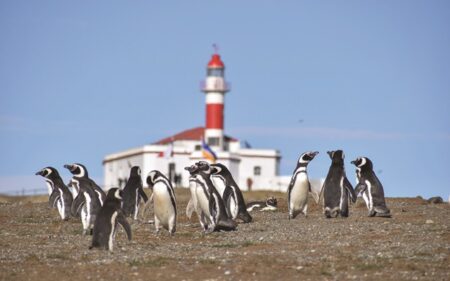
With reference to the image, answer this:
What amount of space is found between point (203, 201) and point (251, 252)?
153 inches

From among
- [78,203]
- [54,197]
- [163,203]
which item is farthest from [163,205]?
[54,197]

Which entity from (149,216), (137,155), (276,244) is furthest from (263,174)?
(276,244)

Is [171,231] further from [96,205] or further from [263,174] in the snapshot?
[263,174]

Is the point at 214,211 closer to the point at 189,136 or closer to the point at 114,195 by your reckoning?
the point at 114,195

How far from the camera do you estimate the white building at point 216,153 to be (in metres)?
97.8

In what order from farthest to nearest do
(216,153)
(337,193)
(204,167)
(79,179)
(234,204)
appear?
(216,153) < (234,204) < (337,193) < (204,167) < (79,179)

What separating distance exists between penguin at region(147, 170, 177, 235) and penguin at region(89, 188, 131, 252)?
104 inches

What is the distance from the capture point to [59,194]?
27.2 m

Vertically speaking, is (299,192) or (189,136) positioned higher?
(189,136)

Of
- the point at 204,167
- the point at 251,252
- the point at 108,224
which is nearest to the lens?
the point at 251,252

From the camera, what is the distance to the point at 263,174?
102 m

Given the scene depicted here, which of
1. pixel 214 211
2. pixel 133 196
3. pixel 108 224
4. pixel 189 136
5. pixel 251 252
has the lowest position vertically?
pixel 251 252

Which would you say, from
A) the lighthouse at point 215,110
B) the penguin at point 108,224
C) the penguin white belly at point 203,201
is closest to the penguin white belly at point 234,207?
the penguin white belly at point 203,201

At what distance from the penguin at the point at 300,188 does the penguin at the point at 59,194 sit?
15.6 ft
